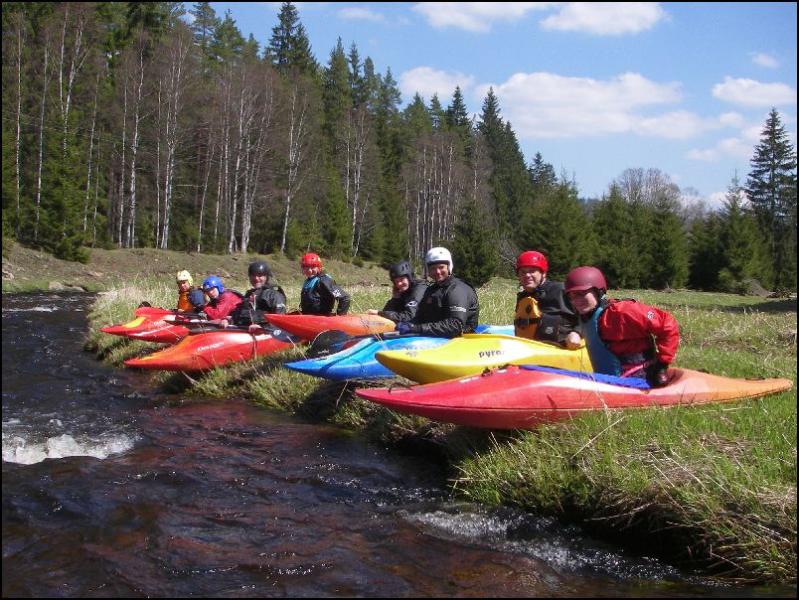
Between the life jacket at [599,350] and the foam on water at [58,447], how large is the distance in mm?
4320

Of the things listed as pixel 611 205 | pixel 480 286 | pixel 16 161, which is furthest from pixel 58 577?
pixel 611 205

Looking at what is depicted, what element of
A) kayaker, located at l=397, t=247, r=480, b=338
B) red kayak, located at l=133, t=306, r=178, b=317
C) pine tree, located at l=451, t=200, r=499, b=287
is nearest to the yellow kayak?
kayaker, located at l=397, t=247, r=480, b=338

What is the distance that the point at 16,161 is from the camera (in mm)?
28141

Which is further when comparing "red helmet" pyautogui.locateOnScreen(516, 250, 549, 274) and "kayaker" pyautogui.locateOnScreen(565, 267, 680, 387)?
"red helmet" pyautogui.locateOnScreen(516, 250, 549, 274)

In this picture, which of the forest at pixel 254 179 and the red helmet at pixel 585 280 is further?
the forest at pixel 254 179

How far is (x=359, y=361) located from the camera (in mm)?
7656

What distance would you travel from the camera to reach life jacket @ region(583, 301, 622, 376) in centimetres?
593

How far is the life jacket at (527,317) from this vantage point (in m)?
7.23

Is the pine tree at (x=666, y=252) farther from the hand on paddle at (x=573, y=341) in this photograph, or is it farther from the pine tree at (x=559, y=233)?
the hand on paddle at (x=573, y=341)

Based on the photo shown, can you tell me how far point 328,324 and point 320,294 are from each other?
910 millimetres

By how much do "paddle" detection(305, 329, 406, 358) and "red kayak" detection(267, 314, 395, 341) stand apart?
30.6 inches

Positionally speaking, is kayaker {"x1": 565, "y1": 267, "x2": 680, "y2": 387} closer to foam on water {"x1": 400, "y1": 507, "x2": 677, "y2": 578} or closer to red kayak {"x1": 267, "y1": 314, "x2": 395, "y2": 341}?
foam on water {"x1": 400, "y1": 507, "x2": 677, "y2": 578}

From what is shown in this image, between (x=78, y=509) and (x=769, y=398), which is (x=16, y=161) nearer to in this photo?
(x=78, y=509)

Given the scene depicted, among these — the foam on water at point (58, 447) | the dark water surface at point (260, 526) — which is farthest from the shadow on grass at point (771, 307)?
the foam on water at point (58, 447)
